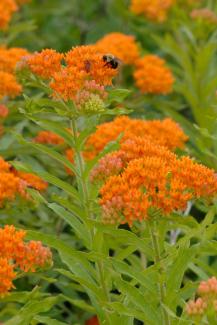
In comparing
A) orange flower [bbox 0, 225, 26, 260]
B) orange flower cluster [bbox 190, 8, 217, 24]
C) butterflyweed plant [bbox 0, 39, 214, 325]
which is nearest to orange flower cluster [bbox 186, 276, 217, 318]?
butterflyweed plant [bbox 0, 39, 214, 325]

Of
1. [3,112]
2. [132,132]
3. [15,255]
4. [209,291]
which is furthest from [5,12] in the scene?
[209,291]

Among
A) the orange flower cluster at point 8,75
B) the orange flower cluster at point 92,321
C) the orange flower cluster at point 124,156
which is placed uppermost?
the orange flower cluster at point 8,75

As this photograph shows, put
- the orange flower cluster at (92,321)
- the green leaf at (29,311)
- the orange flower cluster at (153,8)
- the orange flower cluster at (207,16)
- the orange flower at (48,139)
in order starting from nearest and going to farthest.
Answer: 1. the green leaf at (29,311)
2. the orange flower cluster at (92,321)
3. the orange flower at (48,139)
4. the orange flower cluster at (207,16)
5. the orange flower cluster at (153,8)

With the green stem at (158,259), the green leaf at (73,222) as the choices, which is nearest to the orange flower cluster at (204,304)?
the green stem at (158,259)

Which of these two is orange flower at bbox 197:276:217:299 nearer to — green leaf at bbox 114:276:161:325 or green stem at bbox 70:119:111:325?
green leaf at bbox 114:276:161:325

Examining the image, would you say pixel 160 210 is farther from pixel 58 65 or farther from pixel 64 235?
pixel 64 235

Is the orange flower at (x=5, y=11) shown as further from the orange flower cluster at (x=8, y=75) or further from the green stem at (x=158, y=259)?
the green stem at (x=158, y=259)

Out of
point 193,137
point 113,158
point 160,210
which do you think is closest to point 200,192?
point 160,210

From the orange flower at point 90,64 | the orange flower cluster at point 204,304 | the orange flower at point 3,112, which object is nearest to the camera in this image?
the orange flower cluster at point 204,304
